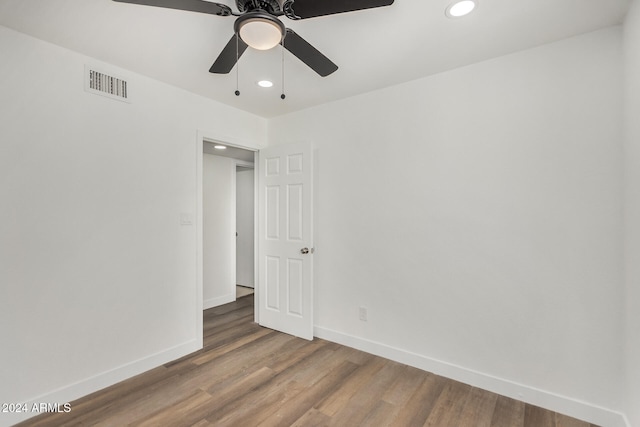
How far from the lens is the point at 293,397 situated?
7.30 feet

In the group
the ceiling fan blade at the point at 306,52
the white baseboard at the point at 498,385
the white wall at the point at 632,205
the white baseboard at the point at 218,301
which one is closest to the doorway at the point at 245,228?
the white baseboard at the point at 218,301

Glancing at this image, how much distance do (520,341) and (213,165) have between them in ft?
13.6

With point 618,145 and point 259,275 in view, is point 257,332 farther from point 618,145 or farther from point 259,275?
point 618,145

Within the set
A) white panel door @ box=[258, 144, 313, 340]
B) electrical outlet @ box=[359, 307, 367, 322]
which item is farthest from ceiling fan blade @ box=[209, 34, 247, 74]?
electrical outlet @ box=[359, 307, 367, 322]

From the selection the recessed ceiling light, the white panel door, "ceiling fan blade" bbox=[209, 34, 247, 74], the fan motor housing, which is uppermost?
the recessed ceiling light

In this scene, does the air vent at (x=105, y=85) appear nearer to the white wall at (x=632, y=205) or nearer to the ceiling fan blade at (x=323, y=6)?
the ceiling fan blade at (x=323, y=6)

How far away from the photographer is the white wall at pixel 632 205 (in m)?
1.64

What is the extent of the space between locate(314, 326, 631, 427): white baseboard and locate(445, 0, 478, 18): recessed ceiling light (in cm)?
254

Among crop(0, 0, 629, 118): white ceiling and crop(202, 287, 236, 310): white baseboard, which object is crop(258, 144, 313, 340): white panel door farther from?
crop(202, 287, 236, 310): white baseboard

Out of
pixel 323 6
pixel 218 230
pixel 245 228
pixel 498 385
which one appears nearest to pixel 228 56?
pixel 323 6

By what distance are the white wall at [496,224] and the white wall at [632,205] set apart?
0.11 m

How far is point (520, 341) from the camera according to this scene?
2.20 m

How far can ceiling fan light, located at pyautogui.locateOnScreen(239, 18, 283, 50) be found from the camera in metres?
1.37

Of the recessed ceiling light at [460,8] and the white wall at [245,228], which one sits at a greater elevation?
the recessed ceiling light at [460,8]
